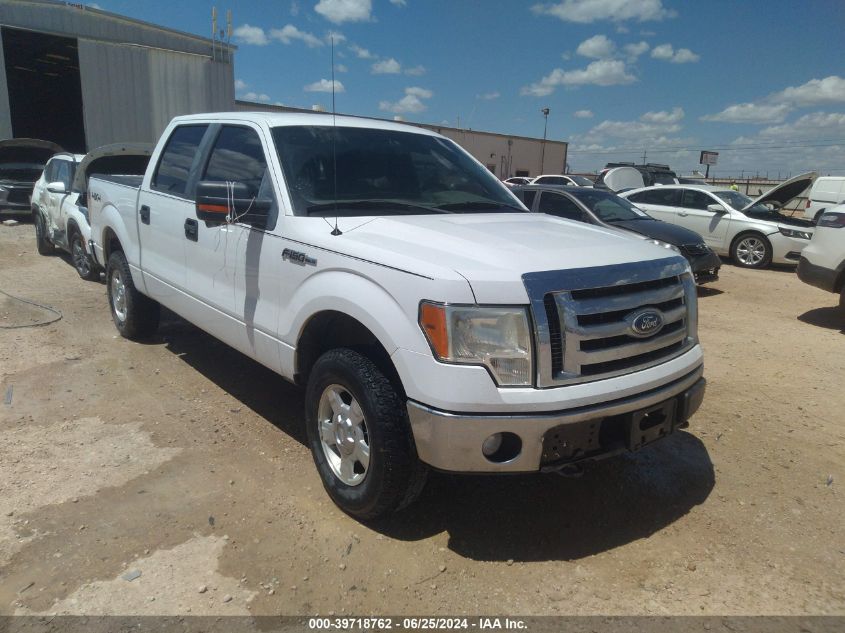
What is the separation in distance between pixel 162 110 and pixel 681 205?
50.2 ft

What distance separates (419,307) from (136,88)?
764 inches

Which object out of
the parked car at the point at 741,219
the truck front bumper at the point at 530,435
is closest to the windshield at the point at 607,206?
the parked car at the point at 741,219

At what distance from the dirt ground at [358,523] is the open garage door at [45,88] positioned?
1710cm

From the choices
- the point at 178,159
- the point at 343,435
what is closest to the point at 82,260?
the point at 178,159

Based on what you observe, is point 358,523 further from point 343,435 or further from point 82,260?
point 82,260

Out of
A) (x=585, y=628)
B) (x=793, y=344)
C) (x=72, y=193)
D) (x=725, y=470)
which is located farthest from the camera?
(x=72, y=193)

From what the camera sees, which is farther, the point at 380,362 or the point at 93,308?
the point at 93,308

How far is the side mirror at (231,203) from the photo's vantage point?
130 inches

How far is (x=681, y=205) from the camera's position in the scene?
12.8m

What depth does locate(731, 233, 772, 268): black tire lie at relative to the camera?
459 inches

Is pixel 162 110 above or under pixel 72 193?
above

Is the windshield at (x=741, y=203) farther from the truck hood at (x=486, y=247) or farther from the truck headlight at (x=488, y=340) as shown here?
the truck headlight at (x=488, y=340)

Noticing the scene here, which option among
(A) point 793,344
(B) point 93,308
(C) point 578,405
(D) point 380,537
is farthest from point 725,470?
(B) point 93,308

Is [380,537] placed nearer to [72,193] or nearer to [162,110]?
[72,193]
